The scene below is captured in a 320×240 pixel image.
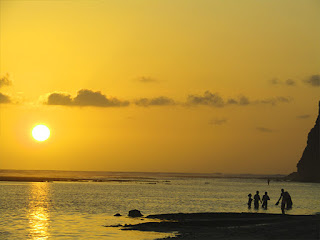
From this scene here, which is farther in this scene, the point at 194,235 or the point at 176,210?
the point at 176,210

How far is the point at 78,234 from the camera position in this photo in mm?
41250

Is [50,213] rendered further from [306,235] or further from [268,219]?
[306,235]

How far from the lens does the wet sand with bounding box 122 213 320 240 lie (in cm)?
3369

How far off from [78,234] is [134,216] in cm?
1291

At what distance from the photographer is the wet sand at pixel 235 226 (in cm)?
3369

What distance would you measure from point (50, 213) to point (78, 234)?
19.3 meters

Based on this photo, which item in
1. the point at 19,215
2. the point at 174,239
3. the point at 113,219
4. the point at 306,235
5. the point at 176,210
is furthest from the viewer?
the point at 176,210

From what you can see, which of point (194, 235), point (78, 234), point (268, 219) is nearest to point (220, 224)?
point (268, 219)

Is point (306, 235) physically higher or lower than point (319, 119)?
lower

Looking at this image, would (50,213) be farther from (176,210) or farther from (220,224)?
(220,224)

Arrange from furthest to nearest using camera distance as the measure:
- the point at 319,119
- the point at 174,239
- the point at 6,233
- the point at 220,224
→ the point at 319,119
the point at 220,224
the point at 6,233
the point at 174,239

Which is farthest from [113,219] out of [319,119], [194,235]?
[319,119]

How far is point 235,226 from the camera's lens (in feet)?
135

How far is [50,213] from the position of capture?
195ft
